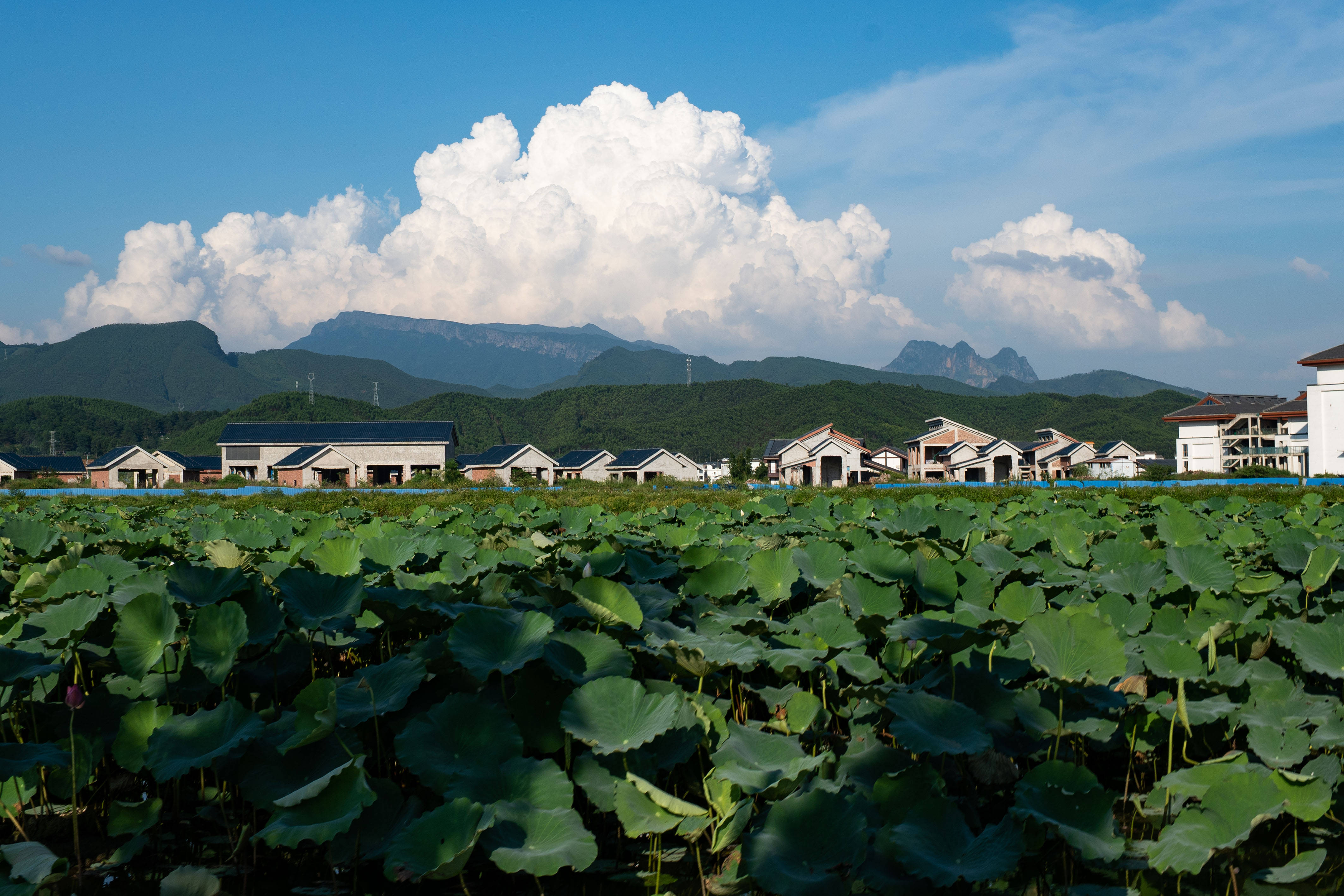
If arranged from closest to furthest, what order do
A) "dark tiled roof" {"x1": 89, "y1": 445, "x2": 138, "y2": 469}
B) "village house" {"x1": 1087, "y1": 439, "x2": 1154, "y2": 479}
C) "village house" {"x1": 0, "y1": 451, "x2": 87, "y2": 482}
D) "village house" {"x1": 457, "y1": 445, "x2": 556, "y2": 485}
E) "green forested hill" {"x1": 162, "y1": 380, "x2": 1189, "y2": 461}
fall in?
"village house" {"x1": 1087, "y1": 439, "x2": 1154, "y2": 479}, "village house" {"x1": 0, "y1": 451, "x2": 87, "y2": 482}, "dark tiled roof" {"x1": 89, "y1": 445, "x2": 138, "y2": 469}, "village house" {"x1": 457, "y1": 445, "x2": 556, "y2": 485}, "green forested hill" {"x1": 162, "y1": 380, "x2": 1189, "y2": 461}

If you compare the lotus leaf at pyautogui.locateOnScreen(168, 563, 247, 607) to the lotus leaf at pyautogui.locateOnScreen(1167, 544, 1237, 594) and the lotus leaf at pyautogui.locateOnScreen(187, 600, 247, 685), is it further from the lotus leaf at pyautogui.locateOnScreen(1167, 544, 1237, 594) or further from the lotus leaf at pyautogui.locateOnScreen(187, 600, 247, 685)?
the lotus leaf at pyautogui.locateOnScreen(1167, 544, 1237, 594)

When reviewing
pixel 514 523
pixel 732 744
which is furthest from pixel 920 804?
pixel 514 523

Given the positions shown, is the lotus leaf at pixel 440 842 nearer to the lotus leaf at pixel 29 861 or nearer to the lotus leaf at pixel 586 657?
the lotus leaf at pixel 586 657

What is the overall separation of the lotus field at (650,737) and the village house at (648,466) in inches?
1918

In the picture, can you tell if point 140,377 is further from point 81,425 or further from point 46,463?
point 46,463

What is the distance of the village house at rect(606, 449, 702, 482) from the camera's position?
174ft

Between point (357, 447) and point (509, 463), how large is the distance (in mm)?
9332

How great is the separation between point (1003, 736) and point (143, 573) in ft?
10.6

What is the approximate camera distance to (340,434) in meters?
47.4

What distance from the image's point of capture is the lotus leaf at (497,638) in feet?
6.73

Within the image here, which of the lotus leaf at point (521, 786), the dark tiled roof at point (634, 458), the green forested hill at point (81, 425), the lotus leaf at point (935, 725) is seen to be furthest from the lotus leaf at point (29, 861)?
the green forested hill at point (81, 425)

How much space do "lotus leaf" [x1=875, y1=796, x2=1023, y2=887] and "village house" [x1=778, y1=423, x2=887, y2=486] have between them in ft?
137

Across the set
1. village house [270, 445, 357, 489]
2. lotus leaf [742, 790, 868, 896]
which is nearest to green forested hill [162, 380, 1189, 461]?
village house [270, 445, 357, 489]

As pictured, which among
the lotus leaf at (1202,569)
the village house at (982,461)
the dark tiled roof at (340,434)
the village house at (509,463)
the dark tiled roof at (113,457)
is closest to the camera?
the lotus leaf at (1202,569)
